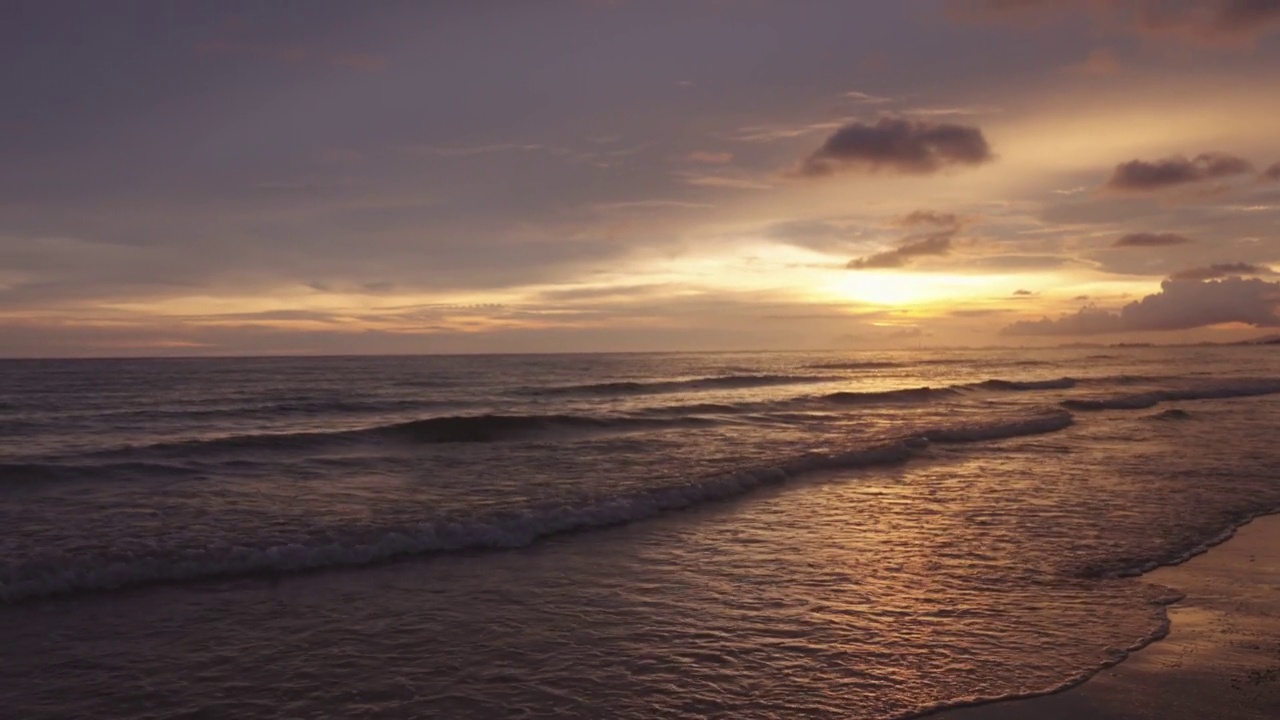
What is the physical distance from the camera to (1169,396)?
46188 millimetres

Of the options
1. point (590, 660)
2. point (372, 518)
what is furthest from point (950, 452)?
point (590, 660)

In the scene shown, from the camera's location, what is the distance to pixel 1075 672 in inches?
287

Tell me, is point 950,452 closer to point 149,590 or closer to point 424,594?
point 424,594

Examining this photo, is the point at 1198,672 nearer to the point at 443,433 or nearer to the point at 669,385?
the point at 443,433

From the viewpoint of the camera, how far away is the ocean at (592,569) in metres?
7.14

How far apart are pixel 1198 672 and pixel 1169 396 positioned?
153ft

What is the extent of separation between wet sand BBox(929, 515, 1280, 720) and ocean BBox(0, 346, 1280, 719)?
0.27 m

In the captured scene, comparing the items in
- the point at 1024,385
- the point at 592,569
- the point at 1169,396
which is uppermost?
the point at 1024,385

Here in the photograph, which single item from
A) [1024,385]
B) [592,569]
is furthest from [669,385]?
[592,569]

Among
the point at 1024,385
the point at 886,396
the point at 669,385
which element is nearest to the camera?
the point at 886,396

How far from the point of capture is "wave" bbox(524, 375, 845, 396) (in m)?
55.0

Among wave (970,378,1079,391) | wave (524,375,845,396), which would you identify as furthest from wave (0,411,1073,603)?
wave (970,378,1079,391)

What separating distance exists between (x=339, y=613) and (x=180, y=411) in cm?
3480

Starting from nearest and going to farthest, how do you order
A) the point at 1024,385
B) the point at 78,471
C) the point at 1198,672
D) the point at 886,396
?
the point at 1198,672 → the point at 78,471 → the point at 886,396 → the point at 1024,385
